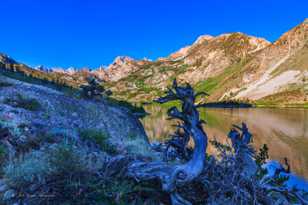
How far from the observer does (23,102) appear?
12.9 metres

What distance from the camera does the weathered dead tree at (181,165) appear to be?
5.35 metres

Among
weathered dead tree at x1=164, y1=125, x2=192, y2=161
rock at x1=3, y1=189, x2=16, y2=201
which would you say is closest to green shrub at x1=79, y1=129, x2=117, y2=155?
weathered dead tree at x1=164, y1=125, x2=192, y2=161

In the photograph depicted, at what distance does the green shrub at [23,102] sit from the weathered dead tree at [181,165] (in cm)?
853

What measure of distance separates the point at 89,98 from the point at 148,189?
1611cm

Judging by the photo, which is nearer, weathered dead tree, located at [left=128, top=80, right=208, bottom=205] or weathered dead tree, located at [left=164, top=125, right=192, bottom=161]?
weathered dead tree, located at [left=128, top=80, right=208, bottom=205]

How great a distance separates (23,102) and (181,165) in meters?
9.94

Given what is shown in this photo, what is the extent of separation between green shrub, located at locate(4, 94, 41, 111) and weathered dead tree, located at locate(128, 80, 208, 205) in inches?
336

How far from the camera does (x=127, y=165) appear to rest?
19.8 ft

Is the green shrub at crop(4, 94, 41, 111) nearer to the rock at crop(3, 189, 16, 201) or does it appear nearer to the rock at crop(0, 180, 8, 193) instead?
the rock at crop(0, 180, 8, 193)

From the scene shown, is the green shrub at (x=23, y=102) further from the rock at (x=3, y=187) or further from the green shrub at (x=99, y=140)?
the rock at (x=3, y=187)

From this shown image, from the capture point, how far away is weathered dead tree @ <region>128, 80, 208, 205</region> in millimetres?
5348

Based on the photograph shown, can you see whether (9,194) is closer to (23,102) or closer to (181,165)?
(181,165)

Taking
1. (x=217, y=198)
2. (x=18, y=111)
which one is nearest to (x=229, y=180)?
(x=217, y=198)

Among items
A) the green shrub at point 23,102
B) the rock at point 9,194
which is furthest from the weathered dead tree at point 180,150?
the green shrub at point 23,102
